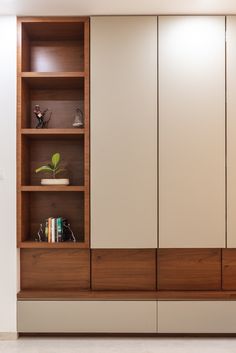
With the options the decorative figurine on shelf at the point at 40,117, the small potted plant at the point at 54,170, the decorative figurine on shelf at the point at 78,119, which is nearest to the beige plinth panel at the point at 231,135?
the decorative figurine on shelf at the point at 78,119

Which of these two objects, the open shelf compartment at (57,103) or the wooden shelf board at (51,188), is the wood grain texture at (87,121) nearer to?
the wooden shelf board at (51,188)

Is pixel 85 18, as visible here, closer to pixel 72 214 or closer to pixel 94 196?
pixel 94 196

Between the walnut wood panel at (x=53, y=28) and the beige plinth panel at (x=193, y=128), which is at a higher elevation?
the walnut wood panel at (x=53, y=28)

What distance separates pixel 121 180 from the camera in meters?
3.03

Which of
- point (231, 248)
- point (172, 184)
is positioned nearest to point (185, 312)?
point (231, 248)

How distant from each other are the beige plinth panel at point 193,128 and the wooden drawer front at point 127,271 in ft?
0.79

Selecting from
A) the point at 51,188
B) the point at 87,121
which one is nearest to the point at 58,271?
the point at 51,188

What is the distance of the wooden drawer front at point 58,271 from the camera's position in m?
3.16

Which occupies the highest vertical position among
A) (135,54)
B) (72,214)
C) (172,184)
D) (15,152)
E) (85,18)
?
(85,18)

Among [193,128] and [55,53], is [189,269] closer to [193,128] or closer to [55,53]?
[193,128]

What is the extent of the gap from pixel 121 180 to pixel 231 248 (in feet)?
3.56

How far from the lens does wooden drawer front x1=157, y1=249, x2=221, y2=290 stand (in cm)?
312

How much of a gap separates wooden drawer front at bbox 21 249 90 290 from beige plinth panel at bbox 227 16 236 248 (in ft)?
4.02

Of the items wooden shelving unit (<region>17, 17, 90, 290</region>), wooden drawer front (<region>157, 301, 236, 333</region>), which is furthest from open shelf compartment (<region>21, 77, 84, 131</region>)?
wooden drawer front (<region>157, 301, 236, 333</region>)
